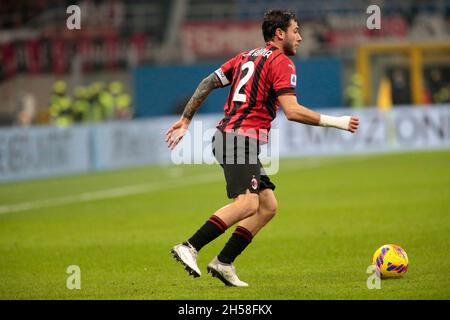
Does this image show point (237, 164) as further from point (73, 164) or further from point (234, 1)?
point (234, 1)

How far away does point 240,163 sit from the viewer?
29.9ft

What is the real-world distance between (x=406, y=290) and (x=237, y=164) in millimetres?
1794

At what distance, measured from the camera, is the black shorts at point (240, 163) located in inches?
358

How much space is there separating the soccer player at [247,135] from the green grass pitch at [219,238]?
1.29ft

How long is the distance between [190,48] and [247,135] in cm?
3218

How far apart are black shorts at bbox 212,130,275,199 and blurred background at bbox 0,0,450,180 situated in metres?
29.1

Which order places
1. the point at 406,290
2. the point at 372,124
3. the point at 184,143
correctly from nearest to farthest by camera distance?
1. the point at 406,290
2. the point at 184,143
3. the point at 372,124

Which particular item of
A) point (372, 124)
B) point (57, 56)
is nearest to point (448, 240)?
point (372, 124)

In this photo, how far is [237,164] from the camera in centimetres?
910
